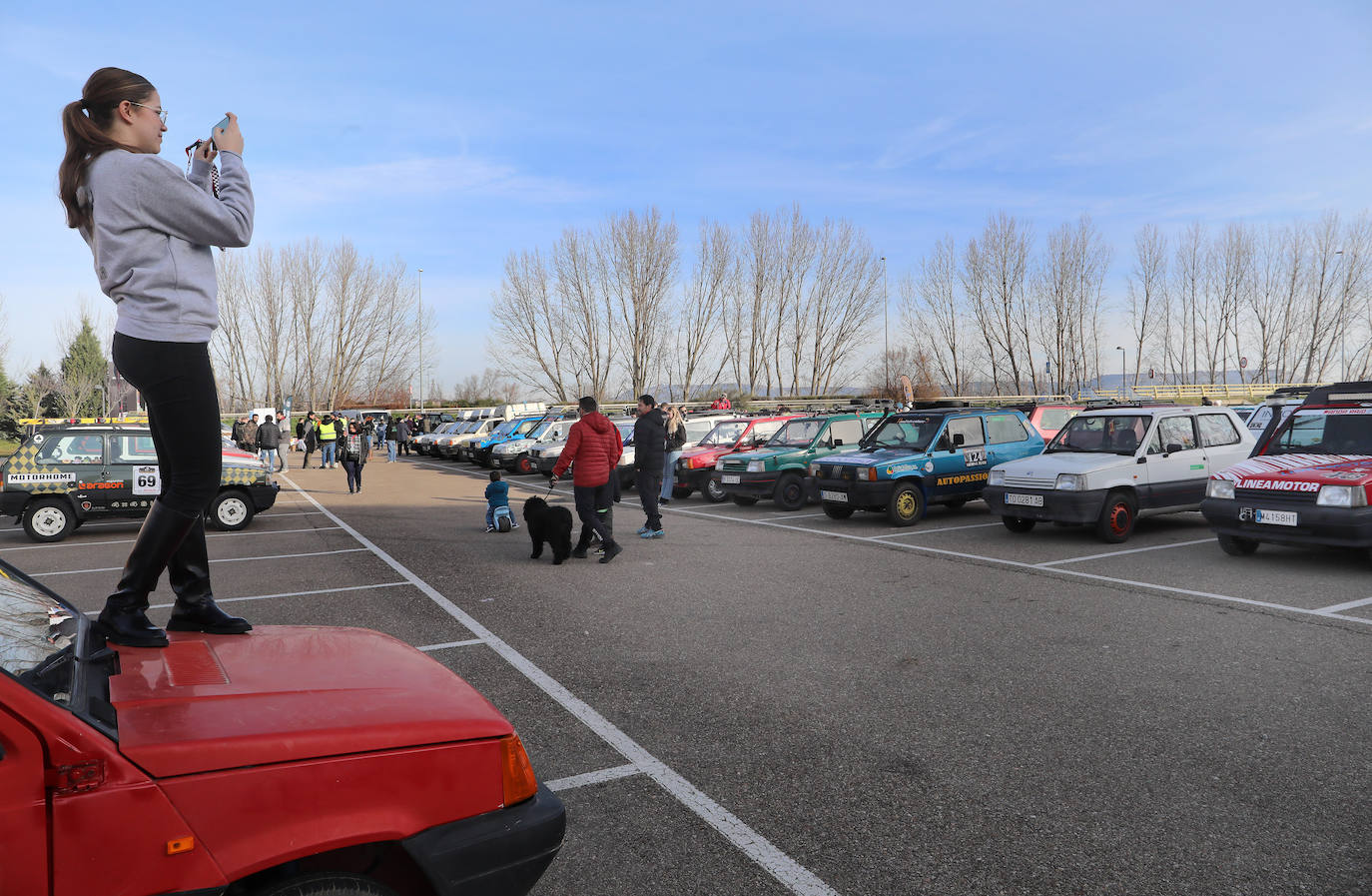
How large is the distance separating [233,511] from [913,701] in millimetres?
11683

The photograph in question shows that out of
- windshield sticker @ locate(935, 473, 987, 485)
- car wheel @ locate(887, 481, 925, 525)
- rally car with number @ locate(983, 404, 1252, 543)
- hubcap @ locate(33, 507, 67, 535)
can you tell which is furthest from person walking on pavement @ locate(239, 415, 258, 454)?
rally car with number @ locate(983, 404, 1252, 543)

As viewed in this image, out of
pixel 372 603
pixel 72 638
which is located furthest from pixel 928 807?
pixel 372 603

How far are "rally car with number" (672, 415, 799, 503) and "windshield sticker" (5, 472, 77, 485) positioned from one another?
10027mm

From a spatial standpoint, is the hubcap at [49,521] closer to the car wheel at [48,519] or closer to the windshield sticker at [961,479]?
the car wheel at [48,519]

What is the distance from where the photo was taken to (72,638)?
204 centimetres

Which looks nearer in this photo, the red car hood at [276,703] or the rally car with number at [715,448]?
the red car hood at [276,703]

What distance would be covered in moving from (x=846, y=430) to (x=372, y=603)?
10.6m

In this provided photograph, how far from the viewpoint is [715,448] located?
1812 cm

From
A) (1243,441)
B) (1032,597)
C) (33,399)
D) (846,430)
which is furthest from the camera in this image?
(33,399)

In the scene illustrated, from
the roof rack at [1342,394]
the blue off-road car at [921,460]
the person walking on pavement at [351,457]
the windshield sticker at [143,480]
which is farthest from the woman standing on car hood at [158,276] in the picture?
the person walking on pavement at [351,457]

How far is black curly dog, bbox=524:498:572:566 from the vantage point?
32.3ft

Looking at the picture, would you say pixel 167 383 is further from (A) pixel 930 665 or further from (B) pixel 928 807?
(A) pixel 930 665

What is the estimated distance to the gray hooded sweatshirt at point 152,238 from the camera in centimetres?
249

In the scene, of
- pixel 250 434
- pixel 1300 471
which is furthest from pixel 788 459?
pixel 250 434
